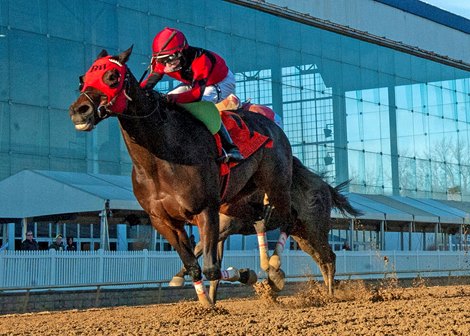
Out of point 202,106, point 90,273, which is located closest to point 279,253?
point 202,106

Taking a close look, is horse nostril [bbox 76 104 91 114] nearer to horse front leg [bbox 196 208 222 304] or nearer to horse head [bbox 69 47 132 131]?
horse head [bbox 69 47 132 131]

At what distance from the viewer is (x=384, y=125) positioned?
3466 cm

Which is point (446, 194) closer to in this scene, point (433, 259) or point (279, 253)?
point (433, 259)

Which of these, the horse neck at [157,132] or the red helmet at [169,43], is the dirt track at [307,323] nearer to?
the horse neck at [157,132]

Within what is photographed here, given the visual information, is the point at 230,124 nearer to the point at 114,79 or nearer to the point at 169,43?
the point at 169,43

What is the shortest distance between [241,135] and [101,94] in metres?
1.98

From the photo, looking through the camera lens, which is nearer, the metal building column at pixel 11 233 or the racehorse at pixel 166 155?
the racehorse at pixel 166 155

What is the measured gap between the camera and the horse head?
698 centimetres

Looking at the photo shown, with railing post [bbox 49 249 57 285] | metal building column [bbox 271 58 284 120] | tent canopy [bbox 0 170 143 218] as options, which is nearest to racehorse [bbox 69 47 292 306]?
railing post [bbox 49 249 57 285]

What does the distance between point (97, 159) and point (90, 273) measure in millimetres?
6766

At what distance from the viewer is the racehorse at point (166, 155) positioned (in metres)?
7.29

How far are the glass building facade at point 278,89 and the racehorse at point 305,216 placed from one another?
35.7 feet

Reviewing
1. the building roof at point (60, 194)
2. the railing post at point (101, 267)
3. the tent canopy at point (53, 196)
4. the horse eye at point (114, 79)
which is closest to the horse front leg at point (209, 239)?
the horse eye at point (114, 79)

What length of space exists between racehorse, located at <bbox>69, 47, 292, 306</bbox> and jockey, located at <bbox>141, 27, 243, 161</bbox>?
0.17 m
